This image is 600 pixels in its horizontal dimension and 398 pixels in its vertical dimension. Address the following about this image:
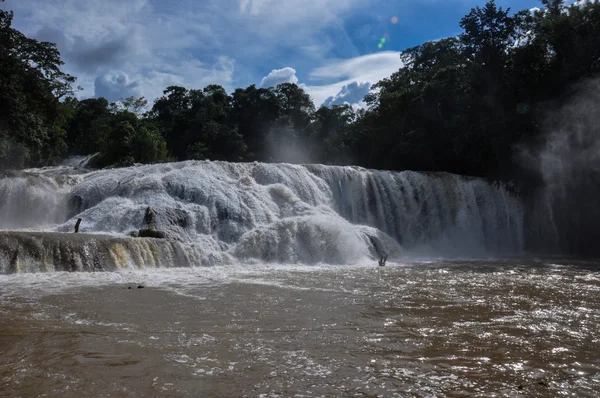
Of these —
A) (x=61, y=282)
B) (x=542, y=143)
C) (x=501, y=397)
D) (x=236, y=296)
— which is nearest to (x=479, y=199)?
(x=542, y=143)

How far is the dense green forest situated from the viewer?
1981 cm

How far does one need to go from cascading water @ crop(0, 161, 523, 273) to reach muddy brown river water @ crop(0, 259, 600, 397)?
385 cm

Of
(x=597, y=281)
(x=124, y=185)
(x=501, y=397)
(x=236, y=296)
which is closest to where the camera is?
(x=501, y=397)

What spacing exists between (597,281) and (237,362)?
8.95 meters

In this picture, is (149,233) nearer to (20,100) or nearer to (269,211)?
(269,211)

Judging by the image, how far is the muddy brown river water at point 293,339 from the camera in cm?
348

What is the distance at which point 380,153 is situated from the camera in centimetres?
2881

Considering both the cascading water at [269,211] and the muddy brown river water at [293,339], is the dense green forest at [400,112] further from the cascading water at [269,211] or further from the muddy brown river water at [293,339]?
the muddy brown river water at [293,339]

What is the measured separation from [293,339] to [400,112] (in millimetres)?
25007

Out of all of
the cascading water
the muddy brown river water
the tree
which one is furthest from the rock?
the tree

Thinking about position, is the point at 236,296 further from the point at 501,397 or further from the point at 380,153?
the point at 380,153

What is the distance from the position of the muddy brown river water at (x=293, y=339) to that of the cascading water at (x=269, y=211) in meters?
3.85

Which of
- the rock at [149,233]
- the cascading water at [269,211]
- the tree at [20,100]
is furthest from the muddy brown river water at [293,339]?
the tree at [20,100]

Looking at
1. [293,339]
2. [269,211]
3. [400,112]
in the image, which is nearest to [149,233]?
[269,211]
